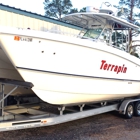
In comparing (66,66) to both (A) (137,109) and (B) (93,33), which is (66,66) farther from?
(A) (137,109)

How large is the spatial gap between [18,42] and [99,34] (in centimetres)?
266

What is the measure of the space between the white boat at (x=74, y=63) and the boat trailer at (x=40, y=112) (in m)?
0.29

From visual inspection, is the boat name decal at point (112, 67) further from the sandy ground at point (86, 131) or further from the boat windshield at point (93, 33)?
the sandy ground at point (86, 131)

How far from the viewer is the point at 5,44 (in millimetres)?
4160

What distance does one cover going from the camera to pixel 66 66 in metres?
4.89

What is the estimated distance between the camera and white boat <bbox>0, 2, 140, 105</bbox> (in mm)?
4387

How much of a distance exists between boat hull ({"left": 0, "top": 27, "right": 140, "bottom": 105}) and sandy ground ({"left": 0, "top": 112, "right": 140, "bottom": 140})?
28.4 inches

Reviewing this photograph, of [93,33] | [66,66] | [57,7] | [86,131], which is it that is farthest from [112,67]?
[57,7]

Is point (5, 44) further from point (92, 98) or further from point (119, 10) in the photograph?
point (119, 10)

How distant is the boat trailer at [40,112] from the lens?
4.58 metres

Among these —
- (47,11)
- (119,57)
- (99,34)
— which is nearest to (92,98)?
(119,57)

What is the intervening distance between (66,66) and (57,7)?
23862 mm

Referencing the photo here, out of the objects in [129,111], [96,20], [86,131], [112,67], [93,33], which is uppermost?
[96,20]

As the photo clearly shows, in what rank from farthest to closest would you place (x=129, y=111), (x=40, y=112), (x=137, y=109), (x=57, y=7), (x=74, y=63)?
(x=57, y=7)
(x=137, y=109)
(x=129, y=111)
(x=40, y=112)
(x=74, y=63)
